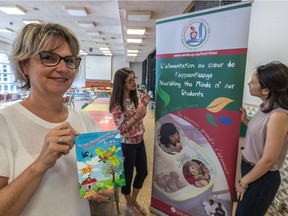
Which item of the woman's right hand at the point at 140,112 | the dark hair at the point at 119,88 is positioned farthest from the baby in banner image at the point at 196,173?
the dark hair at the point at 119,88

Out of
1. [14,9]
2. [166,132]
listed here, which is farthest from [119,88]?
[14,9]

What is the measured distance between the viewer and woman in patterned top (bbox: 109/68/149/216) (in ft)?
7.43

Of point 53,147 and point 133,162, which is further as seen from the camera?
point 133,162

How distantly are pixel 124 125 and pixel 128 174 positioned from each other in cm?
56

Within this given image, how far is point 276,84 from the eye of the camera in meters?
1.54

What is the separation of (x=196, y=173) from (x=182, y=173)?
0.15 metres

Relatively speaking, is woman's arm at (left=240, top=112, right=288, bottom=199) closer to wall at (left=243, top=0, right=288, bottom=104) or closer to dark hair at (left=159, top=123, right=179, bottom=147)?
dark hair at (left=159, top=123, right=179, bottom=147)

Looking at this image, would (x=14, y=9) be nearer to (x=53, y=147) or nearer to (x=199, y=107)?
(x=199, y=107)

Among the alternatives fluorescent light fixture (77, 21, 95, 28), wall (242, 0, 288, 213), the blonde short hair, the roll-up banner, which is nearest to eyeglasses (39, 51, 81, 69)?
the blonde short hair

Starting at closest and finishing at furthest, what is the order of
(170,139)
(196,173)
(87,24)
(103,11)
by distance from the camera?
(196,173) → (170,139) → (103,11) → (87,24)

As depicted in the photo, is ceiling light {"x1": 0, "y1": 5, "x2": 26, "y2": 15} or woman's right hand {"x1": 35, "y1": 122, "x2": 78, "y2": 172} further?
ceiling light {"x1": 0, "y1": 5, "x2": 26, "y2": 15}

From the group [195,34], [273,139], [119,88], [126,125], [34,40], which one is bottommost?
[126,125]

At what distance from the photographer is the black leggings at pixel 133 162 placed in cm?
230

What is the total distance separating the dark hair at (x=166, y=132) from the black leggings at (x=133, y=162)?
282 millimetres
